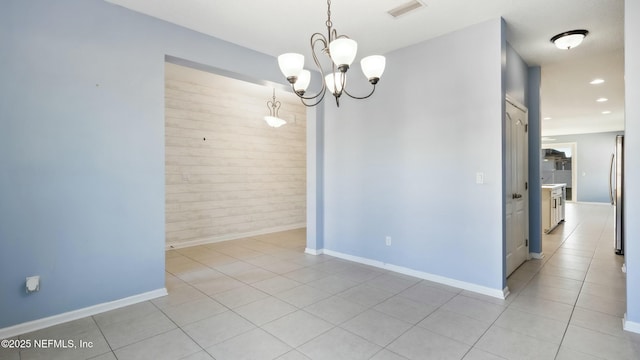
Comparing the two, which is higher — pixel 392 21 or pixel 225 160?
pixel 392 21

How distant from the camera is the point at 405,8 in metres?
2.86

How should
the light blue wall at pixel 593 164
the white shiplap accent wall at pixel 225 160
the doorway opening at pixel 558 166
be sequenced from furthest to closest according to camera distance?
the doorway opening at pixel 558 166 → the light blue wall at pixel 593 164 → the white shiplap accent wall at pixel 225 160

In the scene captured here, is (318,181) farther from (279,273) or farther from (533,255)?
(533,255)

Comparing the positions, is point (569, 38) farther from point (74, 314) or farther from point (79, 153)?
point (74, 314)

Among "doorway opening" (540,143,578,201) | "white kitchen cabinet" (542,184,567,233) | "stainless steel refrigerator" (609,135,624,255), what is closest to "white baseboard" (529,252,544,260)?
"stainless steel refrigerator" (609,135,624,255)

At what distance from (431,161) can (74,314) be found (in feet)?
12.2

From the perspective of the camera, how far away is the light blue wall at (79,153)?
239 cm

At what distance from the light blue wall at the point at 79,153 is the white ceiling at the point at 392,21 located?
448mm

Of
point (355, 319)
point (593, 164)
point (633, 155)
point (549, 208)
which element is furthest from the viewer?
point (593, 164)

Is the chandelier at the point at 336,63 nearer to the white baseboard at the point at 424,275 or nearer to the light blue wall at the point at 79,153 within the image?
the light blue wall at the point at 79,153

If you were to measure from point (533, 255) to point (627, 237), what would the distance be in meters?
2.24

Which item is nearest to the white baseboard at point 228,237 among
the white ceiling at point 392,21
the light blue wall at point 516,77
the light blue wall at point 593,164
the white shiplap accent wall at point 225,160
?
the white shiplap accent wall at point 225,160

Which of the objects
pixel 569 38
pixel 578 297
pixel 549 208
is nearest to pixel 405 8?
pixel 569 38

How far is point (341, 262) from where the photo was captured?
170 inches
